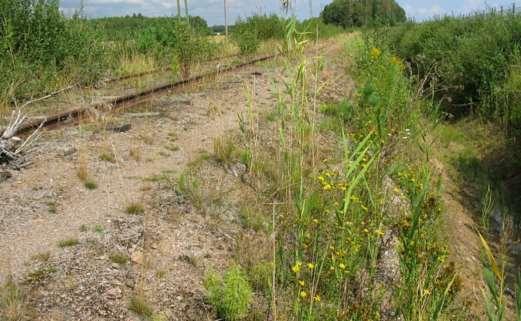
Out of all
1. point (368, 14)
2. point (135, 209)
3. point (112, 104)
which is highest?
point (368, 14)

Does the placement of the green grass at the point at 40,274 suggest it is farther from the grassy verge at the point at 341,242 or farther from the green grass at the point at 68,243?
the grassy verge at the point at 341,242

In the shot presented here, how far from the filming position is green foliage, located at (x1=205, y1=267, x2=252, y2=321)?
2.83 metres

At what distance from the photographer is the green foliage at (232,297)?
2.83m

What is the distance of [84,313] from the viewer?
264 cm

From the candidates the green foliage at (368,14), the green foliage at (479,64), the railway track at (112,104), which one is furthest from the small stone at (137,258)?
the green foliage at (479,64)

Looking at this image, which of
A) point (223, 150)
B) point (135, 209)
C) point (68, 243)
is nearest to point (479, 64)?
point (223, 150)

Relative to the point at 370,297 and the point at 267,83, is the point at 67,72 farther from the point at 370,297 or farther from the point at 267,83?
the point at 370,297

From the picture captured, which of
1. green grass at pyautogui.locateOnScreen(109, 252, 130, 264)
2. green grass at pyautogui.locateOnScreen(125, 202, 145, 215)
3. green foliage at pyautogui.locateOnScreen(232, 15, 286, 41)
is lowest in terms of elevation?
green grass at pyautogui.locateOnScreen(109, 252, 130, 264)

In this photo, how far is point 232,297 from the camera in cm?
283

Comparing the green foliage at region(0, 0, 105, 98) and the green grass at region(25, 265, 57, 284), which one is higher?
the green foliage at region(0, 0, 105, 98)

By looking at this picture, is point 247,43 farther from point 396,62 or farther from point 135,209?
point 135,209

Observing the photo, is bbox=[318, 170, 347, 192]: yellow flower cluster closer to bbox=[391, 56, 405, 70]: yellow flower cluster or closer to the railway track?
the railway track

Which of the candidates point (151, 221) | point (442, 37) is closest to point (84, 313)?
point (151, 221)

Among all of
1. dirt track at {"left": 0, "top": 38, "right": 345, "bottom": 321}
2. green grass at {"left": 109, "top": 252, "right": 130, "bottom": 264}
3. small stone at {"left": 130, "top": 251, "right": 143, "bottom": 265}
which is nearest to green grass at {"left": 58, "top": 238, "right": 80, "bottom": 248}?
dirt track at {"left": 0, "top": 38, "right": 345, "bottom": 321}
